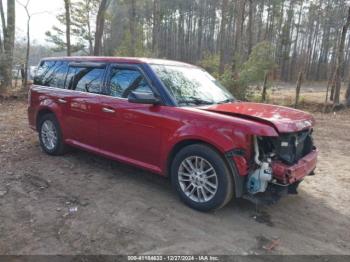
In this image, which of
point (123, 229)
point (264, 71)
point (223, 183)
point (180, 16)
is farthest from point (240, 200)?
point (180, 16)

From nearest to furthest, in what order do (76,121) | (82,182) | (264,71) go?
1. (82,182)
2. (76,121)
3. (264,71)

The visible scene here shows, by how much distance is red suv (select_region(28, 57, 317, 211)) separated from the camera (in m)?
3.84

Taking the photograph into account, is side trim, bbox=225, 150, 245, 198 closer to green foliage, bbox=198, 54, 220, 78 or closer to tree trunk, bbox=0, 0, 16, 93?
green foliage, bbox=198, 54, 220, 78

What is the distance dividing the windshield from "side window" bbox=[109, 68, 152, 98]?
245mm

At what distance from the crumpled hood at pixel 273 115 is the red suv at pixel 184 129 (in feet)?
0.04

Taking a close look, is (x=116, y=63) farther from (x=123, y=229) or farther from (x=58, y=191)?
(x=123, y=229)

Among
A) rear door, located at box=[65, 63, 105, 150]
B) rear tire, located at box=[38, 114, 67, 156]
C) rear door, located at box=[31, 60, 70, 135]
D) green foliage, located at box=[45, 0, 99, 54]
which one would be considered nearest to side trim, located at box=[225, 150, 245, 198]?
rear door, located at box=[65, 63, 105, 150]

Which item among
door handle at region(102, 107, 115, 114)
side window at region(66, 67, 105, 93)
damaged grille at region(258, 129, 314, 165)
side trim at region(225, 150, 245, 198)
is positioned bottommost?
side trim at region(225, 150, 245, 198)

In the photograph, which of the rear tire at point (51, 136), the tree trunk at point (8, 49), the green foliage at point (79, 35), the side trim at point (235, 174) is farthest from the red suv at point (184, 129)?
the green foliage at point (79, 35)

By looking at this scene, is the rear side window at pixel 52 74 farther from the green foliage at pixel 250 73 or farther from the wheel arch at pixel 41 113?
the green foliage at pixel 250 73

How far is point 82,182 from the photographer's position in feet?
16.4

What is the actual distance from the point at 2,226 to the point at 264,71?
1318cm

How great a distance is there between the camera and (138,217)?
13.0 ft

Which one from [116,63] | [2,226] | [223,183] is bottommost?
[2,226]
